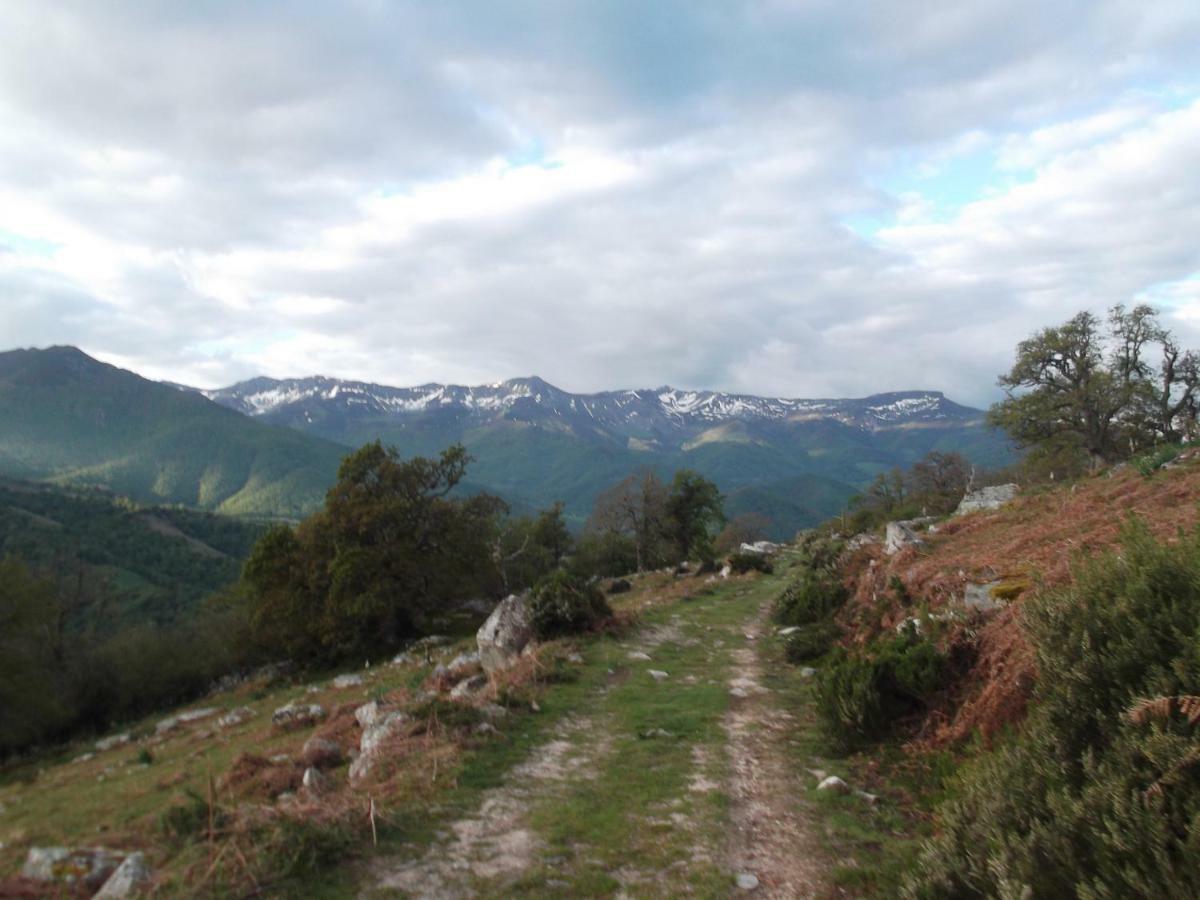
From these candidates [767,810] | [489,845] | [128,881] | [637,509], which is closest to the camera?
[128,881]

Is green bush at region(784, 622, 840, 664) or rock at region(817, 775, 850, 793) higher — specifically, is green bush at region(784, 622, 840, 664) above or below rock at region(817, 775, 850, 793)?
below

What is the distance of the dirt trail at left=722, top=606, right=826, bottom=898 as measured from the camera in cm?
606

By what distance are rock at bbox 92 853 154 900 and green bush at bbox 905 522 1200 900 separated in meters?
6.60

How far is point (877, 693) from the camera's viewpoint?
9617mm

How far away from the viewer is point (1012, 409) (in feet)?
128

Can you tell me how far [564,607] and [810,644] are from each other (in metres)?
6.64

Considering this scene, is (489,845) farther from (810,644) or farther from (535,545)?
(535,545)

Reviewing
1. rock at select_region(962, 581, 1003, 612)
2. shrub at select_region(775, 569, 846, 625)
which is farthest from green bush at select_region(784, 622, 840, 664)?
rock at select_region(962, 581, 1003, 612)

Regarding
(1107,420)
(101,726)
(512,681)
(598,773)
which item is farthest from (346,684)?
(1107,420)

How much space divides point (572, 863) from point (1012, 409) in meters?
41.8

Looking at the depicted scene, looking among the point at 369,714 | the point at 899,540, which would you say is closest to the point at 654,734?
the point at 369,714

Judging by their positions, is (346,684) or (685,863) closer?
(685,863)

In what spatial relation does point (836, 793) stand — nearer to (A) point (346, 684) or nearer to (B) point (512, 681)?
(B) point (512, 681)

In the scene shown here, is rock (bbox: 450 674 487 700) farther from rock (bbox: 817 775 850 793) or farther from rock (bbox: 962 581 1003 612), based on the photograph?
rock (bbox: 962 581 1003 612)
